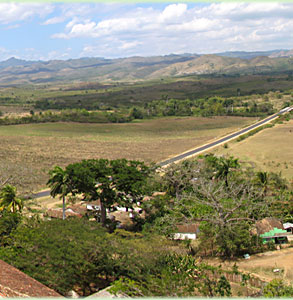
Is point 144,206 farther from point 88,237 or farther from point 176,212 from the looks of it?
point 88,237

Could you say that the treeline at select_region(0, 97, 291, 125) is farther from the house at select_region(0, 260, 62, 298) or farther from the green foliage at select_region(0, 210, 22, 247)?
the house at select_region(0, 260, 62, 298)

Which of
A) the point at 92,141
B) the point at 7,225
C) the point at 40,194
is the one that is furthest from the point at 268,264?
the point at 92,141

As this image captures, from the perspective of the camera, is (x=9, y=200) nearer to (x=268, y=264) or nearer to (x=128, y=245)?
(x=128, y=245)

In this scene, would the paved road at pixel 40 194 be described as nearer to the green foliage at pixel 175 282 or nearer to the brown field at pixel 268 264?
the brown field at pixel 268 264

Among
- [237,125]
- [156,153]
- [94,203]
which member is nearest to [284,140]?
[156,153]

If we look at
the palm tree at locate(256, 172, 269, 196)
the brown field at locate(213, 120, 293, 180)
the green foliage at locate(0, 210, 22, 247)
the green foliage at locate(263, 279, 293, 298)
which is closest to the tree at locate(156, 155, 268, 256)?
the palm tree at locate(256, 172, 269, 196)

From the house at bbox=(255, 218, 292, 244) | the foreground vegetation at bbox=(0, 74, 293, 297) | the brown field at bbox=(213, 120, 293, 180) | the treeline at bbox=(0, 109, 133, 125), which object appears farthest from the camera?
the treeline at bbox=(0, 109, 133, 125)

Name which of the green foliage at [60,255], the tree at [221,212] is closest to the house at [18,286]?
the green foliage at [60,255]
